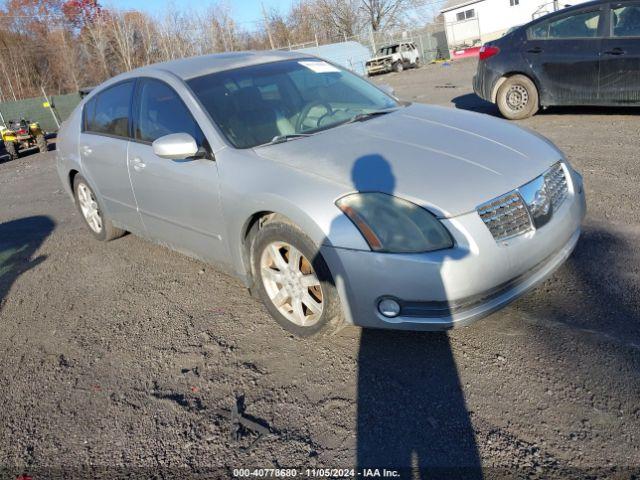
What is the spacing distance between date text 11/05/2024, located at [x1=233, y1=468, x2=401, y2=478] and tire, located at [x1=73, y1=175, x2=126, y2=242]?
356 cm

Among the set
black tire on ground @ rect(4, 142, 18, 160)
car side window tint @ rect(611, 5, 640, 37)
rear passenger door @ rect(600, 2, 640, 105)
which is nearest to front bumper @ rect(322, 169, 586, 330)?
rear passenger door @ rect(600, 2, 640, 105)

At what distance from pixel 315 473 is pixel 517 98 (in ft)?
25.2

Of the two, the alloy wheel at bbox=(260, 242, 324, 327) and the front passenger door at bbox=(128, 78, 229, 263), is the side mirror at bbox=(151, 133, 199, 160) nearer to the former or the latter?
the front passenger door at bbox=(128, 78, 229, 263)

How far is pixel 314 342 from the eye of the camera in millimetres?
3193

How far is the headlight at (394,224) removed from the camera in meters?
2.60

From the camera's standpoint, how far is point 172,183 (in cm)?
377

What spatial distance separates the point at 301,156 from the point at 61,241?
13.2 ft

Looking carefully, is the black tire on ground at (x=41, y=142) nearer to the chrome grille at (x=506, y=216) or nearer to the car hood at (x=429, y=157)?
the car hood at (x=429, y=157)

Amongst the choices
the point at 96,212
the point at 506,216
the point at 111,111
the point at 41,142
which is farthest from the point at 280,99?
the point at 41,142

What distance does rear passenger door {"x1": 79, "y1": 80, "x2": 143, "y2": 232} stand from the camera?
4.44 metres

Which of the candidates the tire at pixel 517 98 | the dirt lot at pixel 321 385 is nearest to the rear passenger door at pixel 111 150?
the dirt lot at pixel 321 385

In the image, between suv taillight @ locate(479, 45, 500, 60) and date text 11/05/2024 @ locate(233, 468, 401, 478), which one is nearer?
date text 11/05/2024 @ locate(233, 468, 401, 478)

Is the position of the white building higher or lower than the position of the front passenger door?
higher

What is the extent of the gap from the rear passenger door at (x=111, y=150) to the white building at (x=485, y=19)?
3593 centimetres
